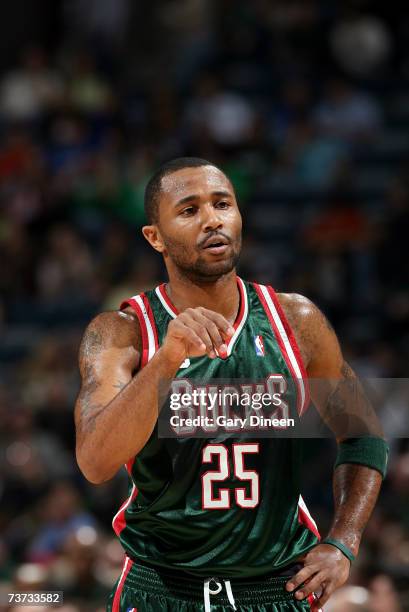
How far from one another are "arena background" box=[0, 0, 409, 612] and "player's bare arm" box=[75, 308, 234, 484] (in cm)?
368

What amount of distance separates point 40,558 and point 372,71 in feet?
23.6

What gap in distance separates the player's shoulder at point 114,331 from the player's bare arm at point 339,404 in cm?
57

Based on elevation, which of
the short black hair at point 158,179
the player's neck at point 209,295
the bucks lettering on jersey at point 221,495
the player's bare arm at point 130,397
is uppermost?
the short black hair at point 158,179

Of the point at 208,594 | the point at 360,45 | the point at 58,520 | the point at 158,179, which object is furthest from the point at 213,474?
Result: the point at 360,45

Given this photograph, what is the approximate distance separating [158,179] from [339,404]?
101 centimetres

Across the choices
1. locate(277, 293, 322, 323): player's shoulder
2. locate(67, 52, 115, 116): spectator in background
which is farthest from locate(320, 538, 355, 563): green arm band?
locate(67, 52, 115, 116): spectator in background

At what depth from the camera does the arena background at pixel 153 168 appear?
8891mm

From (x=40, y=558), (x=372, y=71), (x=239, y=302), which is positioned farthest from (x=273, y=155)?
(x=239, y=302)

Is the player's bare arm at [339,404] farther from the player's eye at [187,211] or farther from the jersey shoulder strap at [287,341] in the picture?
the player's eye at [187,211]

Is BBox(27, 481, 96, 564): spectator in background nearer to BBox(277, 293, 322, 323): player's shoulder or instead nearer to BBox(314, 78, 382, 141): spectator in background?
BBox(277, 293, 322, 323): player's shoulder

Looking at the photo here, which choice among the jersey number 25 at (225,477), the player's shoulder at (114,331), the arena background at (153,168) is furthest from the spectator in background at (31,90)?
the jersey number 25 at (225,477)

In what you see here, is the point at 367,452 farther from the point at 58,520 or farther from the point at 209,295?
the point at 58,520

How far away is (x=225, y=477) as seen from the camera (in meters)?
3.51

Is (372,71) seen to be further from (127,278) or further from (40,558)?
(40,558)
